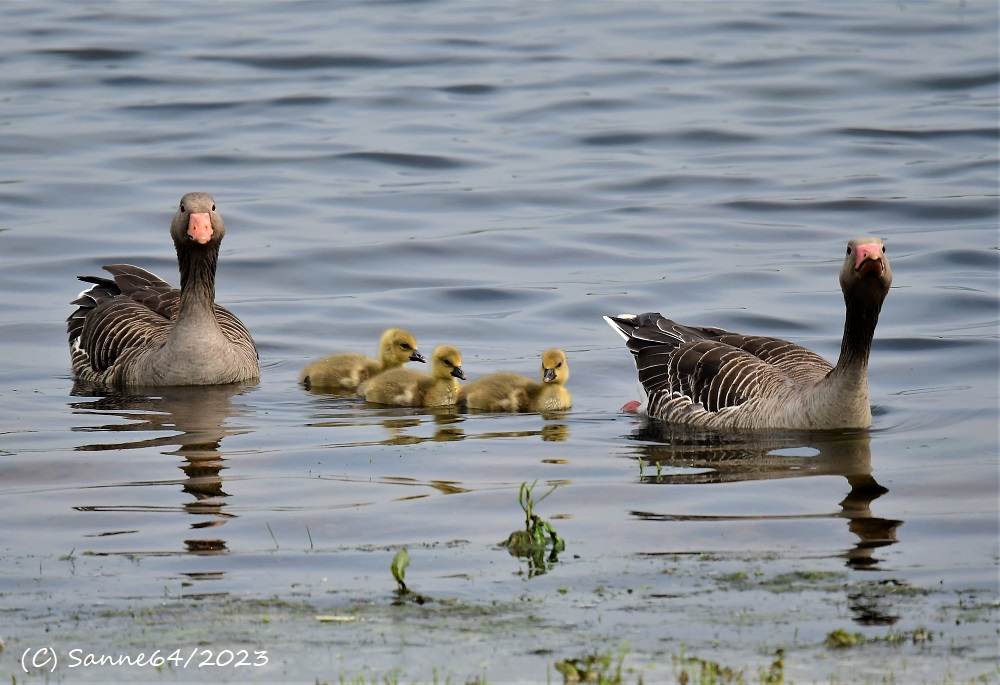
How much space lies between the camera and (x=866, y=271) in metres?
9.98

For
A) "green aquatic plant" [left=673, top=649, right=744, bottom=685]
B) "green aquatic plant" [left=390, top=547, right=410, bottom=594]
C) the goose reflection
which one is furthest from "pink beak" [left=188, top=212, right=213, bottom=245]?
"green aquatic plant" [left=673, top=649, right=744, bottom=685]

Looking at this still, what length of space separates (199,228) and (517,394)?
306 cm

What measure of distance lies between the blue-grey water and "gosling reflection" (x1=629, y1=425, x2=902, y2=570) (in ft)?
0.16

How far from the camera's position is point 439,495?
355 inches

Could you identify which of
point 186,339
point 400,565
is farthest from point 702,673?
point 186,339

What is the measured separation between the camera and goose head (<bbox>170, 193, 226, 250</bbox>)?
12.5 metres

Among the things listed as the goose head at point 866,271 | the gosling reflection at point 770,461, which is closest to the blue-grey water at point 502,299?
the gosling reflection at point 770,461

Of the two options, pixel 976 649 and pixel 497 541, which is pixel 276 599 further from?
pixel 976 649

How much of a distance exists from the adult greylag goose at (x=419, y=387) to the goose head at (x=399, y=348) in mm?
453

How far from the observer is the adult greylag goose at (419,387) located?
11984 millimetres

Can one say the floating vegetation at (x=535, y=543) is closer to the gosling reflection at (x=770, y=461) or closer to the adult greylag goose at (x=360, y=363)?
the gosling reflection at (x=770, y=461)

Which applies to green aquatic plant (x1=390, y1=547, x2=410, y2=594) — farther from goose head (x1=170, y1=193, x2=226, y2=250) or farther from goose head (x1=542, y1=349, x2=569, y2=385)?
goose head (x1=170, y1=193, x2=226, y2=250)

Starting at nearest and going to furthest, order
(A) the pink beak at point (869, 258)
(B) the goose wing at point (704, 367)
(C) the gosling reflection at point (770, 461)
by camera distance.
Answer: (C) the gosling reflection at point (770, 461), (A) the pink beak at point (869, 258), (B) the goose wing at point (704, 367)

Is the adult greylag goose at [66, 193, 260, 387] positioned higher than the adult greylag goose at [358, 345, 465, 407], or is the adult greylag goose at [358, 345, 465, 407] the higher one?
the adult greylag goose at [66, 193, 260, 387]
